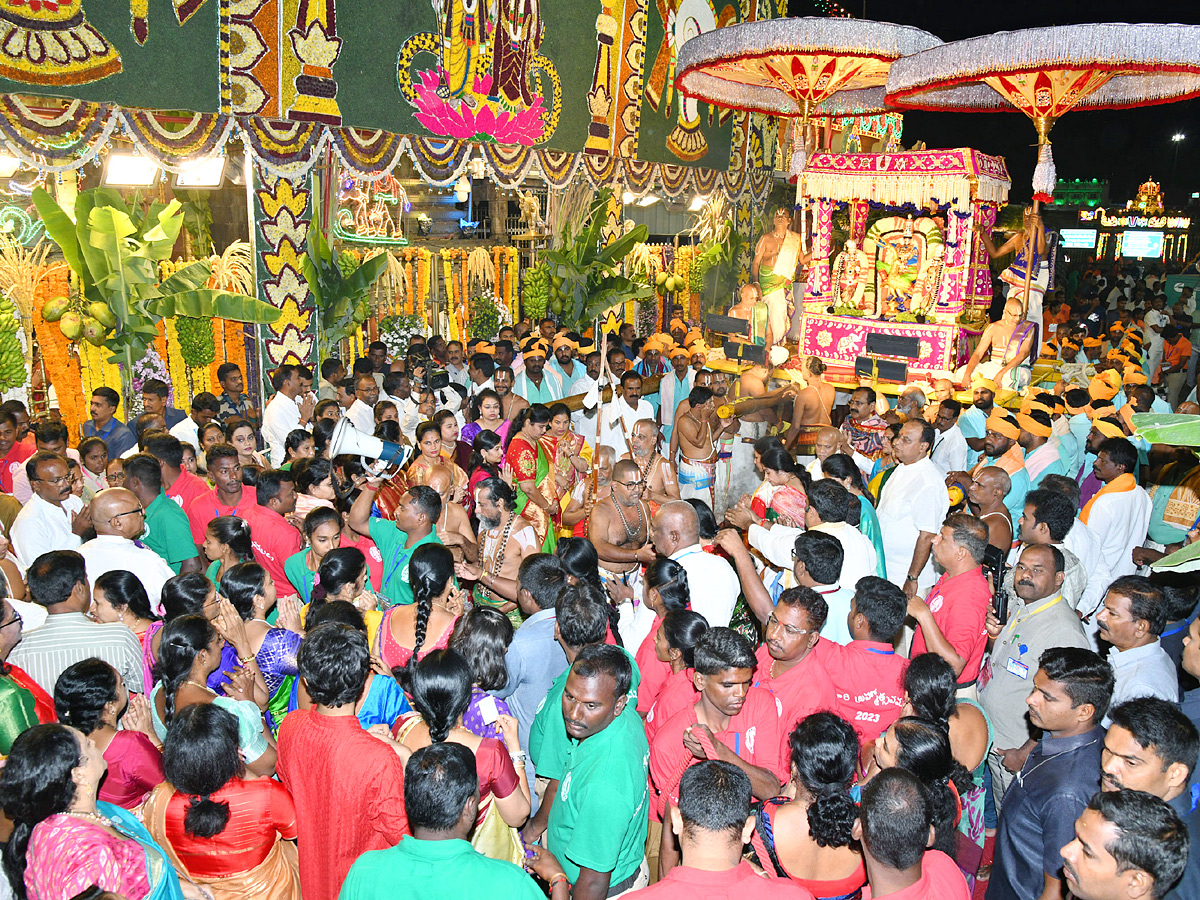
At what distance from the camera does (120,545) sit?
4.48m

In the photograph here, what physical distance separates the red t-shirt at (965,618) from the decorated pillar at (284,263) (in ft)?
26.1

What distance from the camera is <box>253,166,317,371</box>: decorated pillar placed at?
970cm

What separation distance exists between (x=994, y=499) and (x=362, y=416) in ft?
16.2

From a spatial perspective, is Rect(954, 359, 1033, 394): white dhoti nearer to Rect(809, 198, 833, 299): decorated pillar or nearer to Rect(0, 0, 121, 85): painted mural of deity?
Rect(809, 198, 833, 299): decorated pillar

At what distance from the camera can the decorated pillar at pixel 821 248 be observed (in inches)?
550

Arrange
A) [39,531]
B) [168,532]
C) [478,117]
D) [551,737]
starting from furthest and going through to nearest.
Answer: [478,117]
[168,532]
[39,531]
[551,737]

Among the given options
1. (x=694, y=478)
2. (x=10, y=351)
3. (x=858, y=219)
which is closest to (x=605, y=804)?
(x=694, y=478)

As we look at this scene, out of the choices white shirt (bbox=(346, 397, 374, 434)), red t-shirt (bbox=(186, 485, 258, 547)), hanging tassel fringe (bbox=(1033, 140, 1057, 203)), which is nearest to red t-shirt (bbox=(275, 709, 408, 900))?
red t-shirt (bbox=(186, 485, 258, 547))

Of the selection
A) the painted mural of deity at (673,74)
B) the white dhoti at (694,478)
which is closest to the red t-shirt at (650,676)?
the white dhoti at (694,478)

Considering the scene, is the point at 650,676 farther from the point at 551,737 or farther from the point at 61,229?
the point at 61,229

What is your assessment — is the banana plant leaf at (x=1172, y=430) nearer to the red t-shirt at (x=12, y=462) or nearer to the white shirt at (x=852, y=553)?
the white shirt at (x=852, y=553)

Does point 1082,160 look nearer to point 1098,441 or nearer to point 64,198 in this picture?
point 1098,441

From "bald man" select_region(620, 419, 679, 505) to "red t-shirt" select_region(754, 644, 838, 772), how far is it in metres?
2.68

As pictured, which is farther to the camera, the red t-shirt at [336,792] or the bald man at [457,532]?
the bald man at [457,532]
